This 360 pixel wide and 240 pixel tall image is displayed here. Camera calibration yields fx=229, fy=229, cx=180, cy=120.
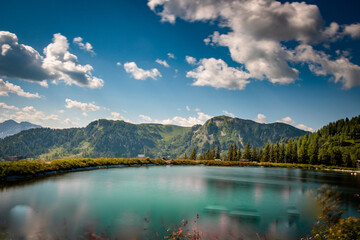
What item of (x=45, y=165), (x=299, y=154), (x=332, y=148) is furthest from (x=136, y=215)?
(x=332, y=148)

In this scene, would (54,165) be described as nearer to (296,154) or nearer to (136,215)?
(136,215)

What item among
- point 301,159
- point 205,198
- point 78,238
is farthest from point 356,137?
point 78,238

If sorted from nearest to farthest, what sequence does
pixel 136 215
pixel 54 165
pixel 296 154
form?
pixel 136 215 < pixel 54 165 < pixel 296 154

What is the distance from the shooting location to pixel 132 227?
10992 millimetres

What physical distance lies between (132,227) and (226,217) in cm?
588

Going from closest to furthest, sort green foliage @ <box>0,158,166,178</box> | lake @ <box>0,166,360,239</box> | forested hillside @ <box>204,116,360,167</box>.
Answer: lake @ <box>0,166,360,239</box>
green foliage @ <box>0,158,166,178</box>
forested hillside @ <box>204,116,360,167</box>

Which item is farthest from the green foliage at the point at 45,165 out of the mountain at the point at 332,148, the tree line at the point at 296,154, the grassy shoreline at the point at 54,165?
the mountain at the point at 332,148

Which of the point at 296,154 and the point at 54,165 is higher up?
the point at 296,154

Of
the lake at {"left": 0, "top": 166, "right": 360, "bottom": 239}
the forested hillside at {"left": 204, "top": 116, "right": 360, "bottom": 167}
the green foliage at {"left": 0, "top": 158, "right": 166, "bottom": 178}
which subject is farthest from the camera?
the forested hillside at {"left": 204, "top": 116, "right": 360, "bottom": 167}

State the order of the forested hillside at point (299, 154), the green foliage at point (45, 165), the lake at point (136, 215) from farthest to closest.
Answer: the forested hillside at point (299, 154) < the green foliage at point (45, 165) < the lake at point (136, 215)

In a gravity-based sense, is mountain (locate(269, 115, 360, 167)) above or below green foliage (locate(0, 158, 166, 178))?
above

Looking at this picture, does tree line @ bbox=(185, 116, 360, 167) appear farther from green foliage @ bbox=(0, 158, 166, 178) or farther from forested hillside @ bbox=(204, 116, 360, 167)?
green foliage @ bbox=(0, 158, 166, 178)

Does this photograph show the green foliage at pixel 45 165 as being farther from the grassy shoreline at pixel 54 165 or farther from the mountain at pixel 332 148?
the mountain at pixel 332 148

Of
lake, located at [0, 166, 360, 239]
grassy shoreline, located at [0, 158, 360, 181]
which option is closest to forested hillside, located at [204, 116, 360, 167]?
grassy shoreline, located at [0, 158, 360, 181]
